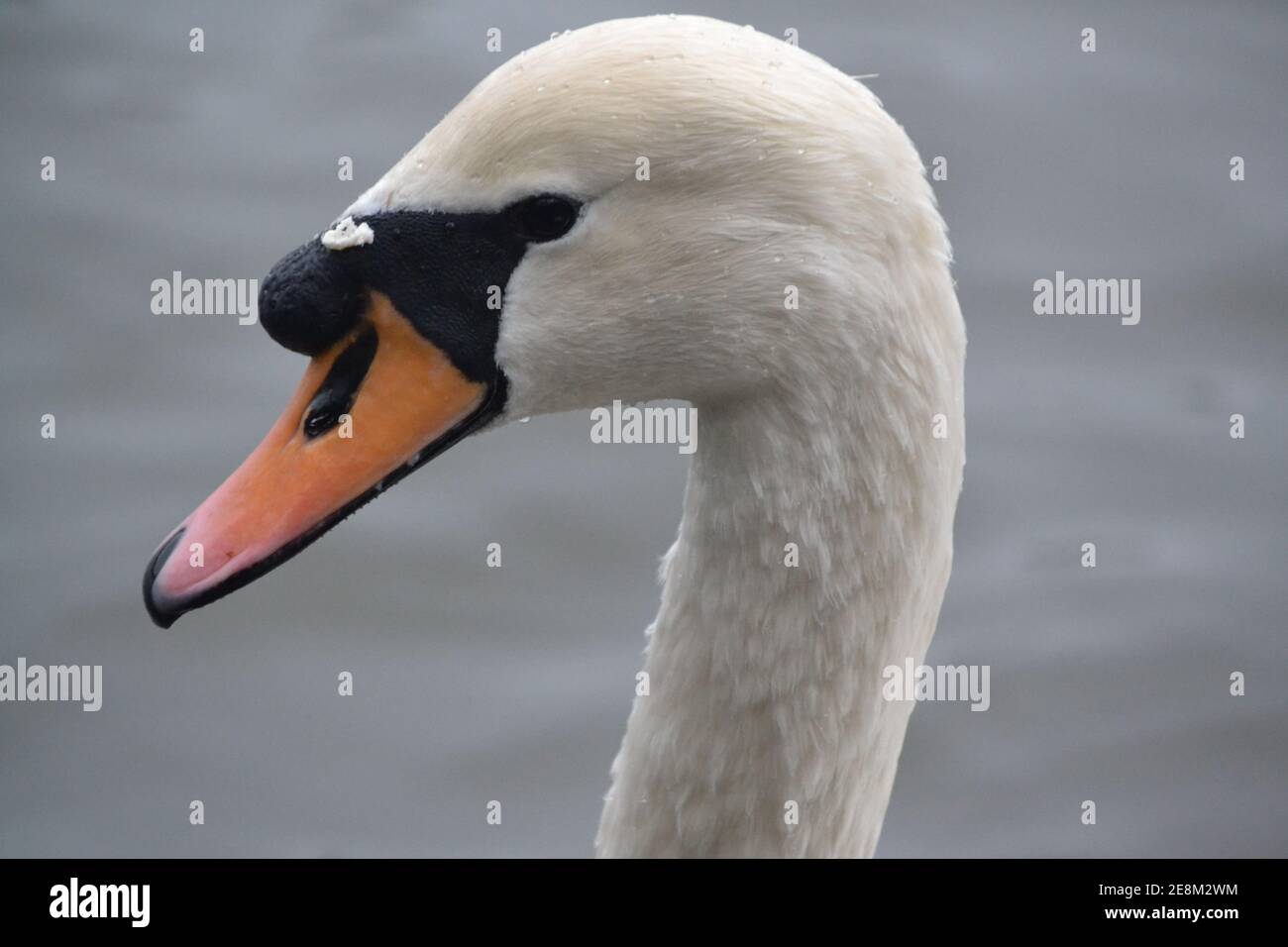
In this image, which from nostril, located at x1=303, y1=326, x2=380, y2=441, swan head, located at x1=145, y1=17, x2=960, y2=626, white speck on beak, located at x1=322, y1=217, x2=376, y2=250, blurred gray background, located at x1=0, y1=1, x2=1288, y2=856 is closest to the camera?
swan head, located at x1=145, y1=17, x2=960, y2=626

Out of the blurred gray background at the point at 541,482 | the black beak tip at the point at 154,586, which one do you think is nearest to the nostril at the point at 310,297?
the black beak tip at the point at 154,586

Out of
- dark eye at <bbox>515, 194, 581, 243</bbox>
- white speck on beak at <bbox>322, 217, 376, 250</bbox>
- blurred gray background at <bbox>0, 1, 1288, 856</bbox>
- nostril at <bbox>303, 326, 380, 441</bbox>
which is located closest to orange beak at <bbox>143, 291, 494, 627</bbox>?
nostril at <bbox>303, 326, 380, 441</bbox>

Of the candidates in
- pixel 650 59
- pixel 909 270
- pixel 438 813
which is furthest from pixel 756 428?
pixel 438 813

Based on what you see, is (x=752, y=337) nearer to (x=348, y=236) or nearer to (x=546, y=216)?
(x=546, y=216)

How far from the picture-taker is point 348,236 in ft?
9.65

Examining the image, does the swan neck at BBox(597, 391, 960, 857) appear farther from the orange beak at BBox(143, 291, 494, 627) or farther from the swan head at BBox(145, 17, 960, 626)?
the orange beak at BBox(143, 291, 494, 627)

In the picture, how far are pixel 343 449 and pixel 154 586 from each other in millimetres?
390

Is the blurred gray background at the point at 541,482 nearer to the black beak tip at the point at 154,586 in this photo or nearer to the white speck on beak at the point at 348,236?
the black beak tip at the point at 154,586

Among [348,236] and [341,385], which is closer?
[348,236]

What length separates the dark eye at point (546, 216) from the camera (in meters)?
2.88

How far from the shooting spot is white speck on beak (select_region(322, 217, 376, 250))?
9.63 feet

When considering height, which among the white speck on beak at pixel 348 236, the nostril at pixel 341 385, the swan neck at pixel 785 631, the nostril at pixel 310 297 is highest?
the white speck on beak at pixel 348 236

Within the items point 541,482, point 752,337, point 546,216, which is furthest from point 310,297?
point 541,482

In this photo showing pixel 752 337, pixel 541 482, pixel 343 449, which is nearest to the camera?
pixel 752 337
